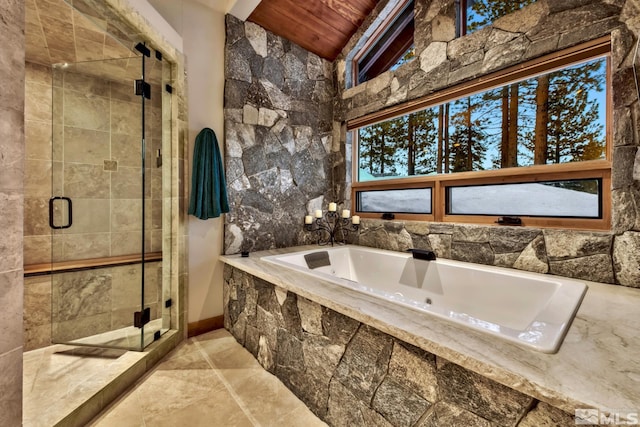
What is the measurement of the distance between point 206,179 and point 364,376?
1.80 m

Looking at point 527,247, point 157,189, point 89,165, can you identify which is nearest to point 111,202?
point 89,165

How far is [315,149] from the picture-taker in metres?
2.96

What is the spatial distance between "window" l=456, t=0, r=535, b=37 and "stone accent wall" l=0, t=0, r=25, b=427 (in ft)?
8.37

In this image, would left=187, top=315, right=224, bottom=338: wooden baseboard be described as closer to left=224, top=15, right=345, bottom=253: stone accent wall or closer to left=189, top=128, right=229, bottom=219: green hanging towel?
left=224, top=15, right=345, bottom=253: stone accent wall

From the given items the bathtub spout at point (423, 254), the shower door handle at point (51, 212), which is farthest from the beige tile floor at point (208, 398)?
the shower door handle at point (51, 212)

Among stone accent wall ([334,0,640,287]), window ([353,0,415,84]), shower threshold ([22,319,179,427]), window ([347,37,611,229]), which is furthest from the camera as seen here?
window ([353,0,415,84])

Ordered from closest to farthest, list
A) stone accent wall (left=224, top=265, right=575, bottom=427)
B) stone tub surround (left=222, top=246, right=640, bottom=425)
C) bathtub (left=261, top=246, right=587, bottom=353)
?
stone tub surround (left=222, top=246, right=640, bottom=425) → stone accent wall (left=224, top=265, right=575, bottom=427) → bathtub (left=261, top=246, right=587, bottom=353)

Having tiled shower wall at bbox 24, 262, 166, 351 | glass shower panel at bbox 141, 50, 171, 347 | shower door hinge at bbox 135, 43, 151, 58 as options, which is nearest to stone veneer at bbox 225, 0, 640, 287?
glass shower panel at bbox 141, 50, 171, 347

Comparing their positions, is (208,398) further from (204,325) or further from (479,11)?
(479,11)

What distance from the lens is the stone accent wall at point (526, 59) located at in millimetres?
1410

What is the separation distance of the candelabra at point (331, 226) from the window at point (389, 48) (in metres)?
1.52

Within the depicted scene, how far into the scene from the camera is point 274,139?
8.68 ft

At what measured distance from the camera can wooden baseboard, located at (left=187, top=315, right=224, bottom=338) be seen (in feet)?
7.26

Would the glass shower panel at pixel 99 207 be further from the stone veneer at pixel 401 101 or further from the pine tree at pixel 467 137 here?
the pine tree at pixel 467 137
